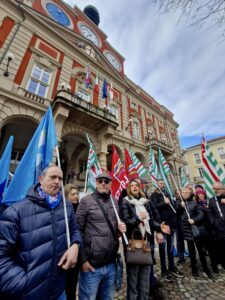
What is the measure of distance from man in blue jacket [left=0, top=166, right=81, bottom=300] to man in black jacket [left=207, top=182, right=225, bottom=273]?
353 centimetres

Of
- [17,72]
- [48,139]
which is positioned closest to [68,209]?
[48,139]

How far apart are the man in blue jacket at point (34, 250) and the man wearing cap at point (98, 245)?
35 centimetres

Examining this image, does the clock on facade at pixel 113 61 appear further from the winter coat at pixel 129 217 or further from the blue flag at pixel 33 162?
the winter coat at pixel 129 217

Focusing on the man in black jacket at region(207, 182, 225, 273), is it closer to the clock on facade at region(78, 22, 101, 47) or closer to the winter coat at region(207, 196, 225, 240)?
the winter coat at region(207, 196, 225, 240)

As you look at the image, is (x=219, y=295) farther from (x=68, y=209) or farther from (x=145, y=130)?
(x=145, y=130)

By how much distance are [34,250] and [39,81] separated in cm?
1077

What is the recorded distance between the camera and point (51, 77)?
10.2 metres

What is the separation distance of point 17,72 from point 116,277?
1087 centimetres

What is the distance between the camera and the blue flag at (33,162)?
90.5 inches

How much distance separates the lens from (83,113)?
8.84 meters

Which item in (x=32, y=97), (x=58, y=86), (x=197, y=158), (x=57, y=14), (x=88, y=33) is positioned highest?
(x=88, y=33)

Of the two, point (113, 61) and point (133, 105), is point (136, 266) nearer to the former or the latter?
point (133, 105)

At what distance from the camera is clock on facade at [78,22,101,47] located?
14671 millimetres

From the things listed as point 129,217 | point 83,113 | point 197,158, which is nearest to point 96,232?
point 129,217
